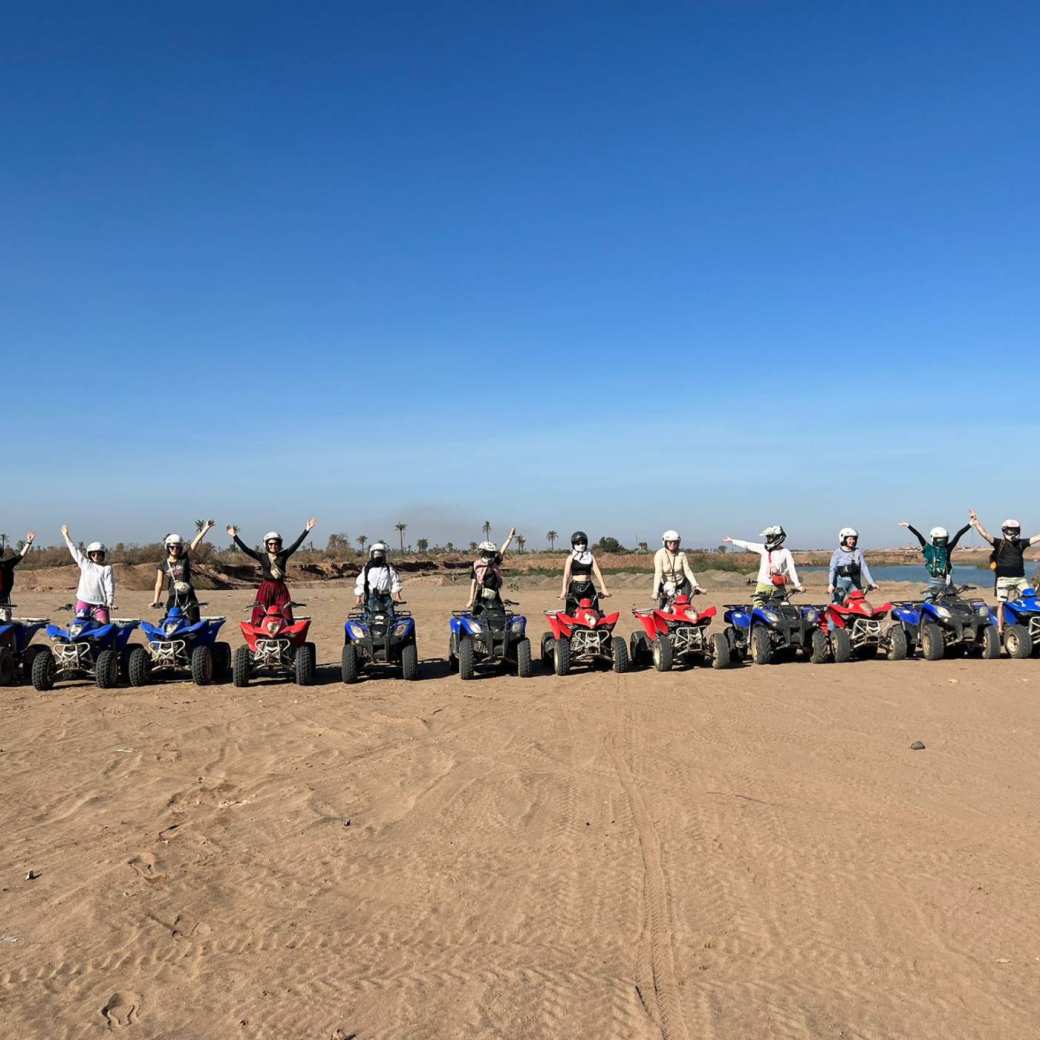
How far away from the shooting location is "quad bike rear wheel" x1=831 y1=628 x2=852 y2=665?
13016 millimetres

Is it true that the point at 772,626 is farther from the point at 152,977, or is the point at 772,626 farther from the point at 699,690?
the point at 152,977

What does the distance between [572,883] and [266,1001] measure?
1.77 m

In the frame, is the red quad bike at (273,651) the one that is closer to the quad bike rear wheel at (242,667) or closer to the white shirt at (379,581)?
the quad bike rear wheel at (242,667)

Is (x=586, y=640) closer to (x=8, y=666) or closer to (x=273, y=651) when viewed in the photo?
(x=273, y=651)

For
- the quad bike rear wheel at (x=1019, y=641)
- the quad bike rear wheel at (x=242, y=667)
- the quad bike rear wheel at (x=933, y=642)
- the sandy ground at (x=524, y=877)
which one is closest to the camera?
the sandy ground at (x=524, y=877)

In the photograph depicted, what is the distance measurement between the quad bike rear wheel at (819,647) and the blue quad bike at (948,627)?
1.37 m

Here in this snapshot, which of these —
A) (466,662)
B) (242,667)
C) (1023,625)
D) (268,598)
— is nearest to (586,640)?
(466,662)

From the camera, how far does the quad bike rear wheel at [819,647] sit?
12953 mm

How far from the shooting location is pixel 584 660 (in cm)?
1287

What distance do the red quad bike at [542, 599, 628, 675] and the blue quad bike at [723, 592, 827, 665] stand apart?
1.67 m

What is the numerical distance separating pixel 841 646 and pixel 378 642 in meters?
6.60

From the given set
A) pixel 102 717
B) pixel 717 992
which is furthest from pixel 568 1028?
pixel 102 717

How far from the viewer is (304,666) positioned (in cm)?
1158

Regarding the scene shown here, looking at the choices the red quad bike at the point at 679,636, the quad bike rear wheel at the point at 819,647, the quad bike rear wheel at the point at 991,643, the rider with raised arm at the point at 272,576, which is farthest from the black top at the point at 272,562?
the quad bike rear wheel at the point at 991,643
